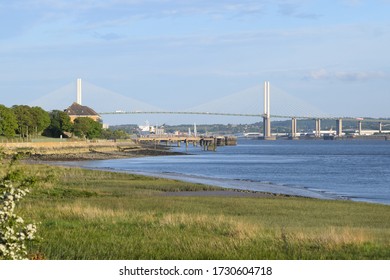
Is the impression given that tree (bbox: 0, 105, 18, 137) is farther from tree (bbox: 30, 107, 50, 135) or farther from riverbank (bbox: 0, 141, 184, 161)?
tree (bbox: 30, 107, 50, 135)

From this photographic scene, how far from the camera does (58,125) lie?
15900 centimetres

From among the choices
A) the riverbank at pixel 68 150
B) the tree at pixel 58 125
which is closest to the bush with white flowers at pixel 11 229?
the riverbank at pixel 68 150

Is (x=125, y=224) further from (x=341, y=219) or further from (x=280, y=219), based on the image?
(x=341, y=219)

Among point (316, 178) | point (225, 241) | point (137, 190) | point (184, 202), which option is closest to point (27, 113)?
point (316, 178)

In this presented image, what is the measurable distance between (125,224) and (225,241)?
4522 mm

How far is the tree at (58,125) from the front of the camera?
158000 millimetres

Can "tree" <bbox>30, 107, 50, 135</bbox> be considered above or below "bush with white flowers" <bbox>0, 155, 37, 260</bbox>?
above

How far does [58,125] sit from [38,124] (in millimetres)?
20251

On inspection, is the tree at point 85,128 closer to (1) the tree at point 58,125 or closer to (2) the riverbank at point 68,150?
(1) the tree at point 58,125

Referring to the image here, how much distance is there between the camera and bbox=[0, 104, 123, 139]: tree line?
115 meters

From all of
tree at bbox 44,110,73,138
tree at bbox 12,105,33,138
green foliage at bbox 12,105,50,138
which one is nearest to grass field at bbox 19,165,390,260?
tree at bbox 12,105,33,138

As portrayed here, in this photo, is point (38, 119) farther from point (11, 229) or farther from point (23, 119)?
point (11, 229)

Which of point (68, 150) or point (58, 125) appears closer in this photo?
point (68, 150)

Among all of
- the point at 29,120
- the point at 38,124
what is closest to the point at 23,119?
the point at 29,120
